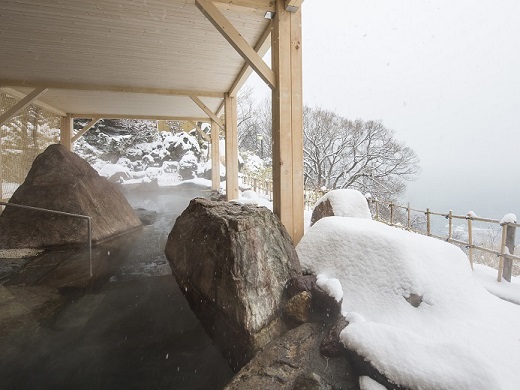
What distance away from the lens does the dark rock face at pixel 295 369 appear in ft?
5.62

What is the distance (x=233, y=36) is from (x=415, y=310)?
11.3 feet

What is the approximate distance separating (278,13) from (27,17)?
3466mm

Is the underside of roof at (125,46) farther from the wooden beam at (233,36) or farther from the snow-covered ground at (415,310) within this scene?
the snow-covered ground at (415,310)

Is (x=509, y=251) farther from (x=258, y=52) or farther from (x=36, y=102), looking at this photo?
(x=36, y=102)

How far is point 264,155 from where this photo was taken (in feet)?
81.6

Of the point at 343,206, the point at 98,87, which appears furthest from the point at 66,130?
the point at 343,206

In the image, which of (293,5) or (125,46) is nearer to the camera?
(293,5)

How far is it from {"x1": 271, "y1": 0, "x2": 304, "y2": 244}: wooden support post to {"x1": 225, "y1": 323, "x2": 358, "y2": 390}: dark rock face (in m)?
1.57

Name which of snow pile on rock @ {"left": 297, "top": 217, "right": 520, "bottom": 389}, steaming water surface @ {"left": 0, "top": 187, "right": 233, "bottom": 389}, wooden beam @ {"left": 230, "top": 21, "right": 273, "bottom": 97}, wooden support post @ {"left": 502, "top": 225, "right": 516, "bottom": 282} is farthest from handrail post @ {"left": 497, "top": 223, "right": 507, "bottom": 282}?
wooden beam @ {"left": 230, "top": 21, "right": 273, "bottom": 97}

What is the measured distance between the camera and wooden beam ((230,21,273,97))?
167 inches

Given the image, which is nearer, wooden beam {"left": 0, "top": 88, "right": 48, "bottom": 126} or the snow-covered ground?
the snow-covered ground

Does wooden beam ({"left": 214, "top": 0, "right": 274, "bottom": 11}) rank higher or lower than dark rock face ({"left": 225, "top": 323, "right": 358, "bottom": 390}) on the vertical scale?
higher

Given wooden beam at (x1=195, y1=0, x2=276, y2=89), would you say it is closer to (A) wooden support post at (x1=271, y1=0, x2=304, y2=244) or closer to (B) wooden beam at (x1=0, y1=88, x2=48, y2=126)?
(A) wooden support post at (x1=271, y1=0, x2=304, y2=244)

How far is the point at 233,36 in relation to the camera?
332cm
